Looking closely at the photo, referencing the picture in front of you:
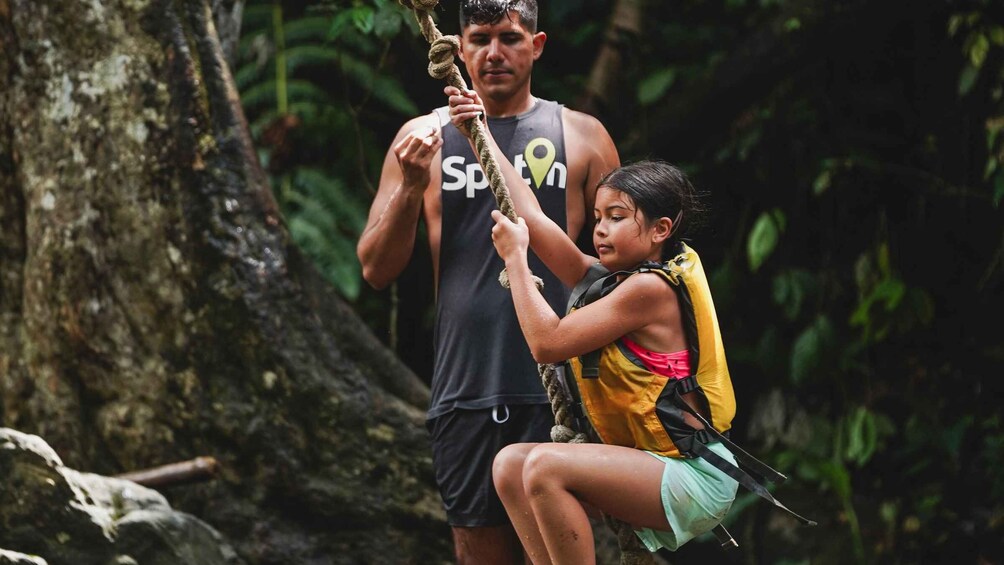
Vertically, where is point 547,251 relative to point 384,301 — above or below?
above

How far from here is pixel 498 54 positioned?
3225 millimetres

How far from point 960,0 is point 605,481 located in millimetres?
4028

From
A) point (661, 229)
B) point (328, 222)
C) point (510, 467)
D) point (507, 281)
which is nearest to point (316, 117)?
point (328, 222)

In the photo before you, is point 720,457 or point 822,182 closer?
point 720,457

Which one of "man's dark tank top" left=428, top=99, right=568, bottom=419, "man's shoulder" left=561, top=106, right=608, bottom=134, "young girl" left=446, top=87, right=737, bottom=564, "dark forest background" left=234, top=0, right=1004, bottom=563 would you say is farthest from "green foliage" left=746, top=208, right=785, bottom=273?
"young girl" left=446, top=87, right=737, bottom=564

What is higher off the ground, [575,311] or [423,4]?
[423,4]

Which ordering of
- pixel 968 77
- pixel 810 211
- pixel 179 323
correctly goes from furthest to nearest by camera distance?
pixel 810 211 < pixel 968 77 < pixel 179 323

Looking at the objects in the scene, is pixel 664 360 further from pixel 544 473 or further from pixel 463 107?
pixel 463 107

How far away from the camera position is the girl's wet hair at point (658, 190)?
2891 millimetres

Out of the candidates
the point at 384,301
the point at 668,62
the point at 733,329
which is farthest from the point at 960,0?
the point at 384,301

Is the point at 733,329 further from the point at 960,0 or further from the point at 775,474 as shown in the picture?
the point at 775,474

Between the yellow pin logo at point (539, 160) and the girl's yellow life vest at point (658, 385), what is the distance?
44 cm

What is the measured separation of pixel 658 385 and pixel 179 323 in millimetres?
2030

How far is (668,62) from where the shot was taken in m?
6.79
